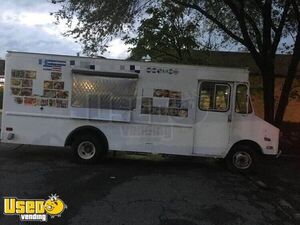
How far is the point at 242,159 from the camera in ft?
39.4

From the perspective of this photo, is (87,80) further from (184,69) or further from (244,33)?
(244,33)

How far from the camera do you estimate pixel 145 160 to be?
13.4 meters

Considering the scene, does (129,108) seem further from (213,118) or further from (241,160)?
(241,160)

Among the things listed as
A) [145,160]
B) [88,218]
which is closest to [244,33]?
[145,160]

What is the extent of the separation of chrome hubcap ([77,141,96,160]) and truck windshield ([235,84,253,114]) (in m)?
3.83

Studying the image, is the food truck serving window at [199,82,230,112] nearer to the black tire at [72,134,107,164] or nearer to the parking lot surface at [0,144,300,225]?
the parking lot surface at [0,144,300,225]

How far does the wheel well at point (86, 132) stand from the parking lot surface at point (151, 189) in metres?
0.56

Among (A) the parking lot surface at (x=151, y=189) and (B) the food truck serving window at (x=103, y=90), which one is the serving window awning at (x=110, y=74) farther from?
(A) the parking lot surface at (x=151, y=189)

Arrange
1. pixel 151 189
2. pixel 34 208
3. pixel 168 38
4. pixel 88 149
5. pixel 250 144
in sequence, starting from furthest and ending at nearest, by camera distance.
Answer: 1. pixel 168 38
2. pixel 250 144
3. pixel 88 149
4. pixel 151 189
5. pixel 34 208

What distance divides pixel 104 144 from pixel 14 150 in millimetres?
3022

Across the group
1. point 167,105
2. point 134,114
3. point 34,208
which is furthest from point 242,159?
point 34,208

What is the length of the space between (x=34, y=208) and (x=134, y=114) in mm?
5169

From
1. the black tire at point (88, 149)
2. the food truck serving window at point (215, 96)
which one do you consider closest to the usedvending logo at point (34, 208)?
Answer: the black tire at point (88, 149)

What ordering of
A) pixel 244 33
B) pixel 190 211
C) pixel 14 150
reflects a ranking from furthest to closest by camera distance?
pixel 244 33 → pixel 14 150 → pixel 190 211
